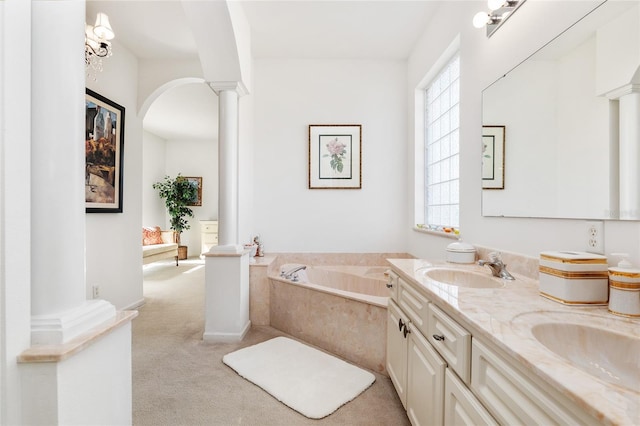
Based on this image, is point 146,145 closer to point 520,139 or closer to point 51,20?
point 51,20

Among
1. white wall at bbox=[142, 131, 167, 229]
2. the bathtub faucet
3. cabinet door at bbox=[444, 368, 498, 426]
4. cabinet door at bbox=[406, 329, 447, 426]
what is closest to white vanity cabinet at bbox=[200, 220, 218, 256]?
→ white wall at bbox=[142, 131, 167, 229]

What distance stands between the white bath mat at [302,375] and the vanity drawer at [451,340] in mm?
874

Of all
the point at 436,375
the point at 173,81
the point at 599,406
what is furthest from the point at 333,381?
the point at 173,81

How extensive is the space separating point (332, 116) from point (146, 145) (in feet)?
17.4

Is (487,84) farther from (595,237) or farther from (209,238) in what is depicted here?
(209,238)

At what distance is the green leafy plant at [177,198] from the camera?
700 centimetres

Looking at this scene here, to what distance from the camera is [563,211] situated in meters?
1.27

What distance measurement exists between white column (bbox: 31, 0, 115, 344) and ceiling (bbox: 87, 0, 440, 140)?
211 centimetres

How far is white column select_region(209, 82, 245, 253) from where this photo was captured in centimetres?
262

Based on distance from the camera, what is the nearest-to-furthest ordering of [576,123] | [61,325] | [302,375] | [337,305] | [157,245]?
[61,325]
[576,123]
[302,375]
[337,305]
[157,245]

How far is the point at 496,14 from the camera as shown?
5.64 ft

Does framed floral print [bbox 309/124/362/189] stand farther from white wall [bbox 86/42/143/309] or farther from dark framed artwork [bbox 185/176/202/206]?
dark framed artwork [bbox 185/176/202/206]

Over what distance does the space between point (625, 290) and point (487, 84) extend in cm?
144

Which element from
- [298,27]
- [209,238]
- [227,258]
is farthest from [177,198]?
[298,27]
